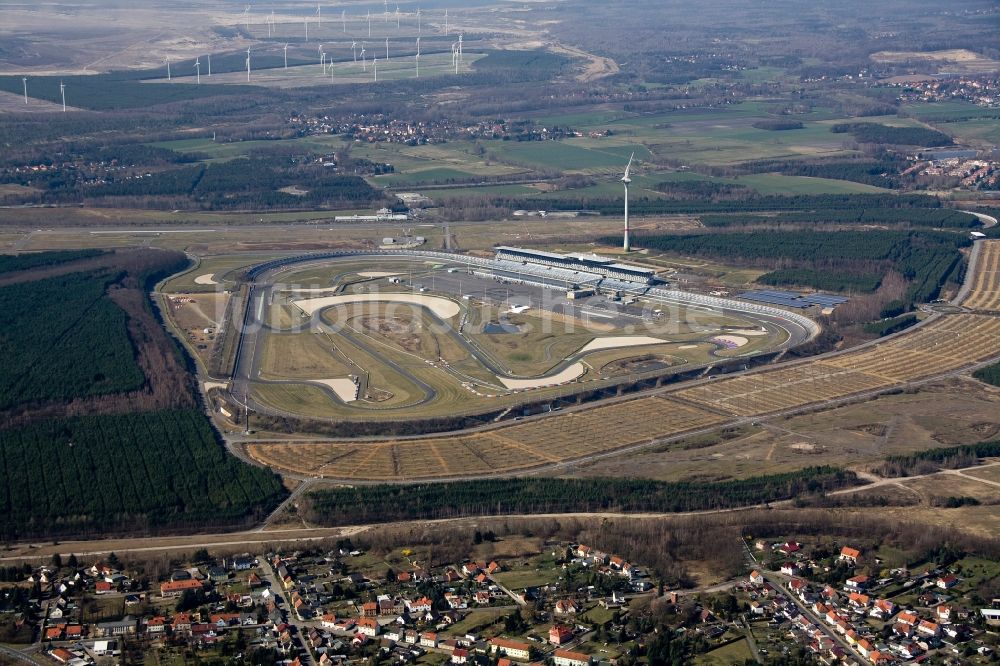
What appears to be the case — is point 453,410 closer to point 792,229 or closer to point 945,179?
point 792,229

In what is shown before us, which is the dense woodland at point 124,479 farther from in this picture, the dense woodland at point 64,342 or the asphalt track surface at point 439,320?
the asphalt track surface at point 439,320

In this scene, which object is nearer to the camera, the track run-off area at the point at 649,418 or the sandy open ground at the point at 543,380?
the track run-off area at the point at 649,418

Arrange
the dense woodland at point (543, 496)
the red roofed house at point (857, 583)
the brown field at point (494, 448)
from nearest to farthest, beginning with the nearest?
the red roofed house at point (857, 583) → the dense woodland at point (543, 496) → the brown field at point (494, 448)

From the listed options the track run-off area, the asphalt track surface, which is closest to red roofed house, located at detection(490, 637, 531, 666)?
the track run-off area

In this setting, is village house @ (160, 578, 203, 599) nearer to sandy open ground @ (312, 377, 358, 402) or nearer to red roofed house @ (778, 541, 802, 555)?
red roofed house @ (778, 541, 802, 555)

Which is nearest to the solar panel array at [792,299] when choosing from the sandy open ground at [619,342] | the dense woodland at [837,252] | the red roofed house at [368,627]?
the dense woodland at [837,252]

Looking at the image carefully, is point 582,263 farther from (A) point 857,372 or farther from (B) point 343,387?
(B) point 343,387

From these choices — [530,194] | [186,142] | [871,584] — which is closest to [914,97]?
[530,194]

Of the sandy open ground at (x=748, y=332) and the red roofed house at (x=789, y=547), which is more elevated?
the red roofed house at (x=789, y=547)
